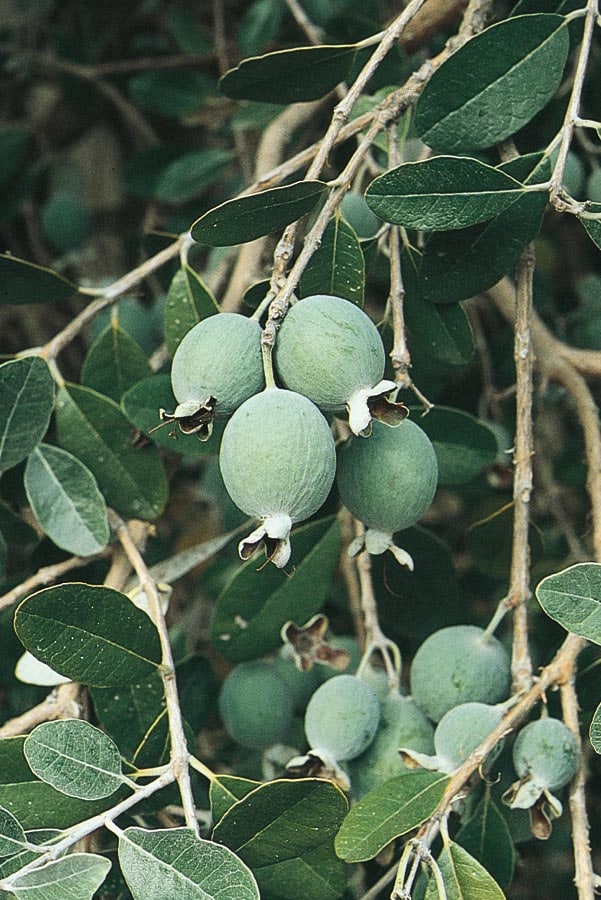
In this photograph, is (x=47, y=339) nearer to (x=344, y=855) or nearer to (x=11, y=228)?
(x=11, y=228)

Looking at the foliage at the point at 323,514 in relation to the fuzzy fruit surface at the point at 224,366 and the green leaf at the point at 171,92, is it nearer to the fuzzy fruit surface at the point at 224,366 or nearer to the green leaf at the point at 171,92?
the fuzzy fruit surface at the point at 224,366

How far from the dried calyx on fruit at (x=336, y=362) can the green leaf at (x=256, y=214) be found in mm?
107

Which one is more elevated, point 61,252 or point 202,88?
point 202,88

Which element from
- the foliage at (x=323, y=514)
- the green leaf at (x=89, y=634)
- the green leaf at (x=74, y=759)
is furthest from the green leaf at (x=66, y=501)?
the green leaf at (x=74, y=759)

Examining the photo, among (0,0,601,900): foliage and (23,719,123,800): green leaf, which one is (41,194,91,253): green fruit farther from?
(23,719,123,800): green leaf

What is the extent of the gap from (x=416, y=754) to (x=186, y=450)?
38 centimetres

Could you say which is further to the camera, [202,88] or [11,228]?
[11,228]

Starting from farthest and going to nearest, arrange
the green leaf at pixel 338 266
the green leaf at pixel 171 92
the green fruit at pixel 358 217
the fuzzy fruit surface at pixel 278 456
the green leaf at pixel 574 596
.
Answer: the green leaf at pixel 171 92, the green fruit at pixel 358 217, the green leaf at pixel 338 266, the green leaf at pixel 574 596, the fuzzy fruit surface at pixel 278 456

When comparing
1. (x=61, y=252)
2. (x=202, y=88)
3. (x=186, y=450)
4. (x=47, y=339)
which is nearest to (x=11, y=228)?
(x=61, y=252)

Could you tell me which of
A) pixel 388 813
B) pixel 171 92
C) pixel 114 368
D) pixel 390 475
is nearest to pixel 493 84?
pixel 390 475

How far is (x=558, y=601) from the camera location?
2.61 ft

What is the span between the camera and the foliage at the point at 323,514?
30.6 inches

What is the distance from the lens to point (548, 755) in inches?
33.9

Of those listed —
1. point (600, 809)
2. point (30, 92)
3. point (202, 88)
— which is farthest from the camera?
point (30, 92)
